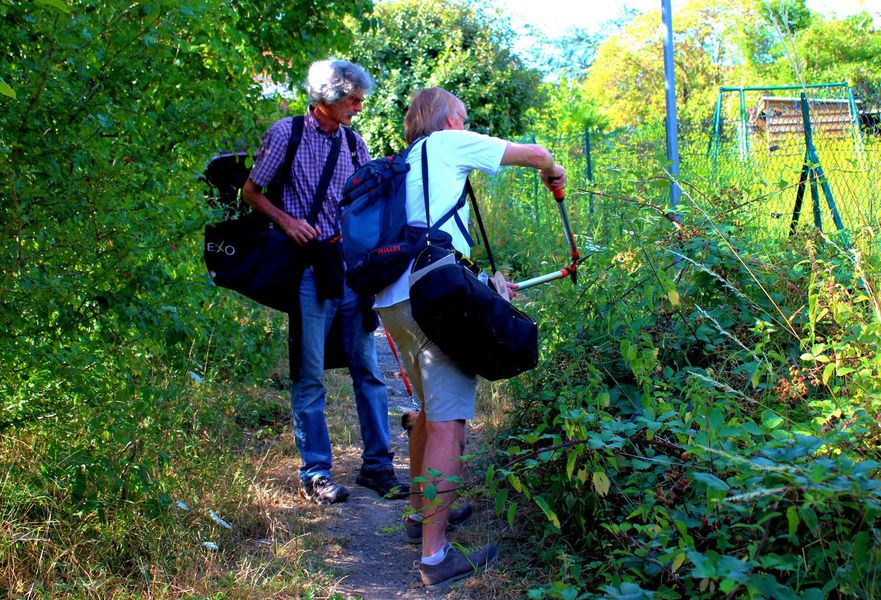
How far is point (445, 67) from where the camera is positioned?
63.6 feet

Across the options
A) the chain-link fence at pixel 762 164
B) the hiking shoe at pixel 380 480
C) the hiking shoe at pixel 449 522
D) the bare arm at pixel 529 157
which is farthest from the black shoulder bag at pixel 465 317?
the hiking shoe at pixel 380 480

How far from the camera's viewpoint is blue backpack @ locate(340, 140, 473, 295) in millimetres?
3434

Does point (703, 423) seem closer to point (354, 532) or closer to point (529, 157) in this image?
point (529, 157)

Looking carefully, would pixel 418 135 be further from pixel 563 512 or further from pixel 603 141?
pixel 603 141

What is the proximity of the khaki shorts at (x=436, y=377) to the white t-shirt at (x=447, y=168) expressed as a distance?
12cm

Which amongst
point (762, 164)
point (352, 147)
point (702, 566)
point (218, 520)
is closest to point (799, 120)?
point (762, 164)

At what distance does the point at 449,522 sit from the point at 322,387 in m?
1.02

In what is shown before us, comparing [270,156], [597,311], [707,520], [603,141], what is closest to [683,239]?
[597,311]

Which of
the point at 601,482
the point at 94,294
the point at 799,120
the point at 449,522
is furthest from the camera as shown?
the point at 799,120

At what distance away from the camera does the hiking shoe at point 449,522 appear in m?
4.06

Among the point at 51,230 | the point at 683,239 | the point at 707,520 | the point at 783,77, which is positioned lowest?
the point at 707,520

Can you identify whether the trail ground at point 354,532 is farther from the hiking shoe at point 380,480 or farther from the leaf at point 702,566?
the leaf at point 702,566

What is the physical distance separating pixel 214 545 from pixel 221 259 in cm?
149

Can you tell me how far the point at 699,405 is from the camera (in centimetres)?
295
